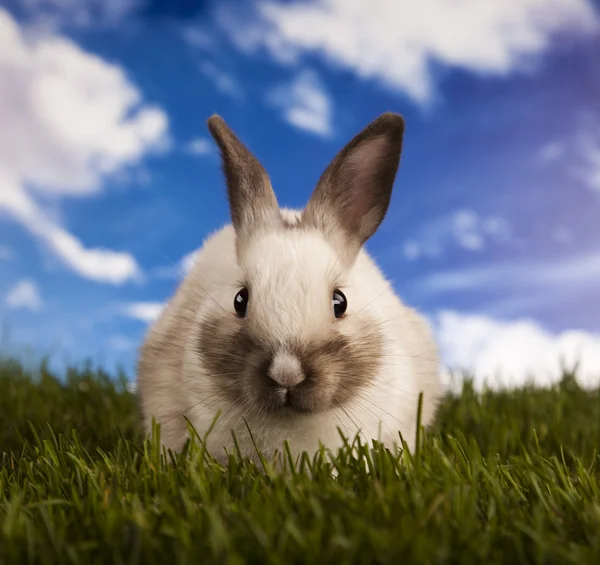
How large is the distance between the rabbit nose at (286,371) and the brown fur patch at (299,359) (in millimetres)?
32

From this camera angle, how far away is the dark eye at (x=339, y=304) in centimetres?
357

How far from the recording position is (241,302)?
3576 millimetres

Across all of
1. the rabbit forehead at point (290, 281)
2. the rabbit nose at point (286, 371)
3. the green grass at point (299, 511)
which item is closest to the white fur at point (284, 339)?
the rabbit forehead at point (290, 281)

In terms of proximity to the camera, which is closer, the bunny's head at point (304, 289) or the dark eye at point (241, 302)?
the bunny's head at point (304, 289)

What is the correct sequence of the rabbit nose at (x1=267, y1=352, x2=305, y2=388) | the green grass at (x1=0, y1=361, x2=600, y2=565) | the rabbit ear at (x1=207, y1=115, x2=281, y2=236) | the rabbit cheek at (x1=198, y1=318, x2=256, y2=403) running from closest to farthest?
1. the green grass at (x1=0, y1=361, x2=600, y2=565)
2. the rabbit nose at (x1=267, y1=352, x2=305, y2=388)
3. the rabbit cheek at (x1=198, y1=318, x2=256, y2=403)
4. the rabbit ear at (x1=207, y1=115, x2=281, y2=236)

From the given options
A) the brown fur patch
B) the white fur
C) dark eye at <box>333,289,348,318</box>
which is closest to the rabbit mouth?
the brown fur patch

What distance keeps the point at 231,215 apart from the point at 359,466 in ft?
4.81

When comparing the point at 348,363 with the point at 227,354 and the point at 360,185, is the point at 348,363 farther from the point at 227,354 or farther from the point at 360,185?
the point at 360,185

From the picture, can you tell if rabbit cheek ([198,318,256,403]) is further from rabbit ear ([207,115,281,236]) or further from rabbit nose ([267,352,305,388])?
rabbit ear ([207,115,281,236])

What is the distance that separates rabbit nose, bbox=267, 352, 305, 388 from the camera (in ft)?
10.2

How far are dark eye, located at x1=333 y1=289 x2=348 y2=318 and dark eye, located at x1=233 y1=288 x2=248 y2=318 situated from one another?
0.41m

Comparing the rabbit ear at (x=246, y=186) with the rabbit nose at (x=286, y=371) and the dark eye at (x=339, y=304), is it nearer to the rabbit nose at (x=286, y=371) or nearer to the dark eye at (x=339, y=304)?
the dark eye at (x=339, y=304)

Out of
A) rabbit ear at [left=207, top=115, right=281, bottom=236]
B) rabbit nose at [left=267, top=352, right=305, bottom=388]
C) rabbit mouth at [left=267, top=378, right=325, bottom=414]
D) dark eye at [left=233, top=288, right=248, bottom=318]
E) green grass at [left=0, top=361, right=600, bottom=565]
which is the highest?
rabbit ear at [left=207, top=115, right=281, bottom=236]

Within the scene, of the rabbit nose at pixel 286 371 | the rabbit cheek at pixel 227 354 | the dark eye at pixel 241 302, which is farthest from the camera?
the dark eye at pixel 241 302
